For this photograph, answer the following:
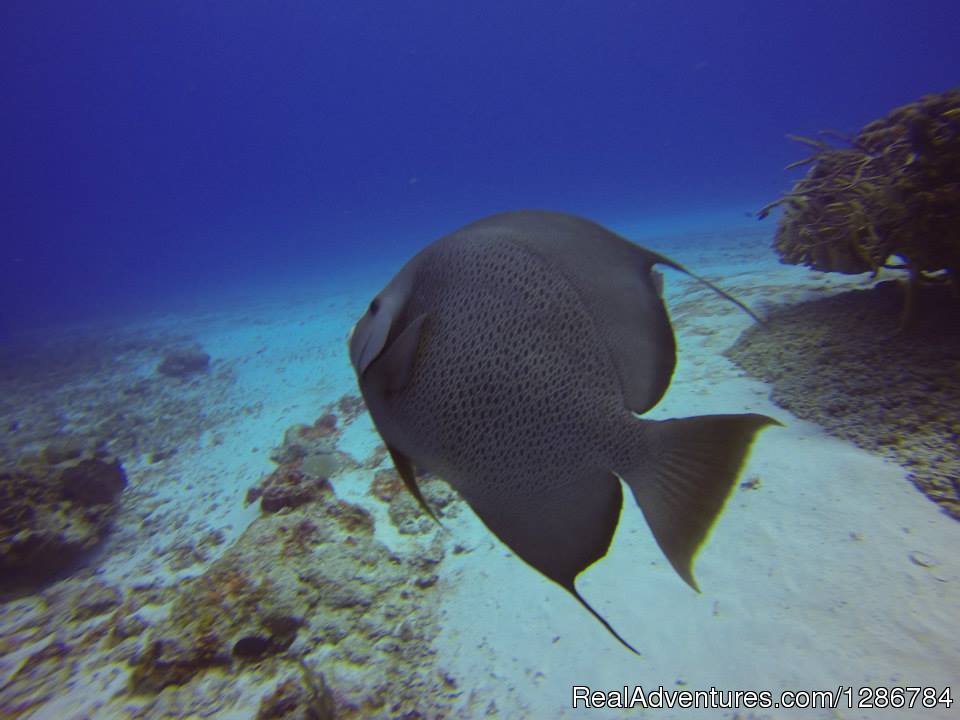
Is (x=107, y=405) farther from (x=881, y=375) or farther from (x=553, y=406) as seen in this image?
(x=881, y=375)

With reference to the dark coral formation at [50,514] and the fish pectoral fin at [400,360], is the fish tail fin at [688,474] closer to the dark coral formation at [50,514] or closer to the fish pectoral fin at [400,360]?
the fish pectoral fin at [400,360]

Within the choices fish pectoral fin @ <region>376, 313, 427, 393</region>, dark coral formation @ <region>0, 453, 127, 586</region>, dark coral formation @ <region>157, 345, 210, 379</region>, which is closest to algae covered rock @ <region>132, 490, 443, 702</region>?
fish pectoral fin @ <region>376, 313, 427, 393</region>

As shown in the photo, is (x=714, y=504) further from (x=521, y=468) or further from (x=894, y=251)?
(x=894, y=251)

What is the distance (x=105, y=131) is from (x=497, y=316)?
396ft

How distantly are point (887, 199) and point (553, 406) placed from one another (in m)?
3.99

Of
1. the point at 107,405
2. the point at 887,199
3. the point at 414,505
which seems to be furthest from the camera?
the point at 107,405

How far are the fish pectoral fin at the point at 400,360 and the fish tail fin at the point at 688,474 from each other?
48 centimetres

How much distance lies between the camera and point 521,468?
30.9 inches

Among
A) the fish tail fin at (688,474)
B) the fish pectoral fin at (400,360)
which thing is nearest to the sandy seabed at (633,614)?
the fish tail fin at (688,474)

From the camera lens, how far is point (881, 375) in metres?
3.00

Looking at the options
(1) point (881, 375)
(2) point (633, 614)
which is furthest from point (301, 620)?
(1) point (881, 375)

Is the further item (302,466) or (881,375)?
(302,466)

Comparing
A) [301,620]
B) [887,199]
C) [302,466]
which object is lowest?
[301,620]

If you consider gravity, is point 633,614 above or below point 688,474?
below
